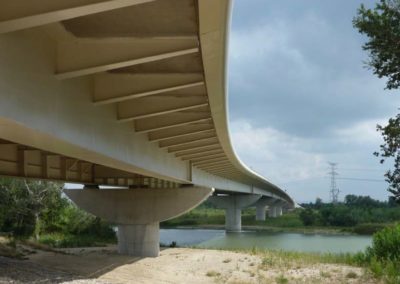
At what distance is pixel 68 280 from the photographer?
13.5 meters

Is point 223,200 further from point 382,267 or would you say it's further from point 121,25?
point 121,25

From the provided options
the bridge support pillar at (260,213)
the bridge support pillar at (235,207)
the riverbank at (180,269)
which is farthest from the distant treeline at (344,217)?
the riverbank at (180,269)

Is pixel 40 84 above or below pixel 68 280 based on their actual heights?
above

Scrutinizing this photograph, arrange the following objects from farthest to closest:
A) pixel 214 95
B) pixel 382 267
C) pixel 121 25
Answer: pixel 382 267, pixel 214 95, pixel 121 25

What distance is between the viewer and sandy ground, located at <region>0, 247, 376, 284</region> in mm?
14703

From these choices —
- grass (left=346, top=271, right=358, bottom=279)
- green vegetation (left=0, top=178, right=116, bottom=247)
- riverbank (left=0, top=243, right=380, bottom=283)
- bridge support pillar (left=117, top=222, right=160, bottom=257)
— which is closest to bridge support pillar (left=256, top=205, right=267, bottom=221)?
green vegetation (left=0, top=178, right=116, bottom=247)

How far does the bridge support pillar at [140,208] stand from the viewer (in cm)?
2502

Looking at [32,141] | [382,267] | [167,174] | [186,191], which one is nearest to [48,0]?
[32,141]

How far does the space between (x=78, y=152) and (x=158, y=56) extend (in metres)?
3.13

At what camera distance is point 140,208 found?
83.0ft

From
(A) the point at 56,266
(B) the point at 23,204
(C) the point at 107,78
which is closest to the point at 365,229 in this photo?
(B) the point at 23,204

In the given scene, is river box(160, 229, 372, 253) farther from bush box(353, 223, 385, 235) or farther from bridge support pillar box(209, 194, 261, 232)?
bridge support pillar box(209, 194, 261, 232)

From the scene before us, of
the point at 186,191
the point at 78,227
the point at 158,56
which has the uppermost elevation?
the point at 158,56

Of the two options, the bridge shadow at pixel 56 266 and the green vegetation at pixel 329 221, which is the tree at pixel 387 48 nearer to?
the bridge shadow at pixel 56 266
